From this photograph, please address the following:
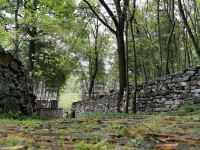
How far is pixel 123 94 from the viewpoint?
A: 1508 centimetres

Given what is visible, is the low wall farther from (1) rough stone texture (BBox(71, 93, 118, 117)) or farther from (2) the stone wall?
(1) rough stone texture (BBox(71, 93, 118, 117))

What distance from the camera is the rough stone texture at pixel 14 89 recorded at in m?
10.3

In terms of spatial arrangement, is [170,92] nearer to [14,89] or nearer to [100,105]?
[14,89]

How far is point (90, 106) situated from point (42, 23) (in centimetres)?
693

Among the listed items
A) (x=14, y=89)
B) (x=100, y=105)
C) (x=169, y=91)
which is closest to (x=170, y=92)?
(x=169, y=91)

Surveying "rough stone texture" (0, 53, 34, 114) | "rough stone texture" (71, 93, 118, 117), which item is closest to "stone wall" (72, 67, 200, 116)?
"rough stone texture" (71, 93, 118, 117)

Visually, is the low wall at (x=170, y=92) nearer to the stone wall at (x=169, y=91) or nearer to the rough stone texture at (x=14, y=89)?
the stone wall at (x=169, y=91)

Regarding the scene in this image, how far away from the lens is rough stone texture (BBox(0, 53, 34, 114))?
404 inches

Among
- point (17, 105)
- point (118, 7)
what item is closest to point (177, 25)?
point (118, 7)

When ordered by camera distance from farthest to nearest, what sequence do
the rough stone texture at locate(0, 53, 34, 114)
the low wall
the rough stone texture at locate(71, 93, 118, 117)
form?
1. the rough stone texture at locate(71, 93, 118, 117)
2. the low wall
3. the rough stone texture at locate(0, 53, 34, 114)

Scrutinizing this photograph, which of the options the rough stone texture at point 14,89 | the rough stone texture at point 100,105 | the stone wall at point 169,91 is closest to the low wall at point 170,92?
the stone wall at point 169,91

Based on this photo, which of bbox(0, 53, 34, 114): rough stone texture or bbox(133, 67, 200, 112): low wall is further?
bbox(133, 67, 200, 112): low wall

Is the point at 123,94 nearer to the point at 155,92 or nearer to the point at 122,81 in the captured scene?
the point at 122,81

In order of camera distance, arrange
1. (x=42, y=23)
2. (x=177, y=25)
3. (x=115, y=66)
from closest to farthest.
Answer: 1. (x=42, y=23)
2. (x=177, y=25)
3. (x=115, y=66)
